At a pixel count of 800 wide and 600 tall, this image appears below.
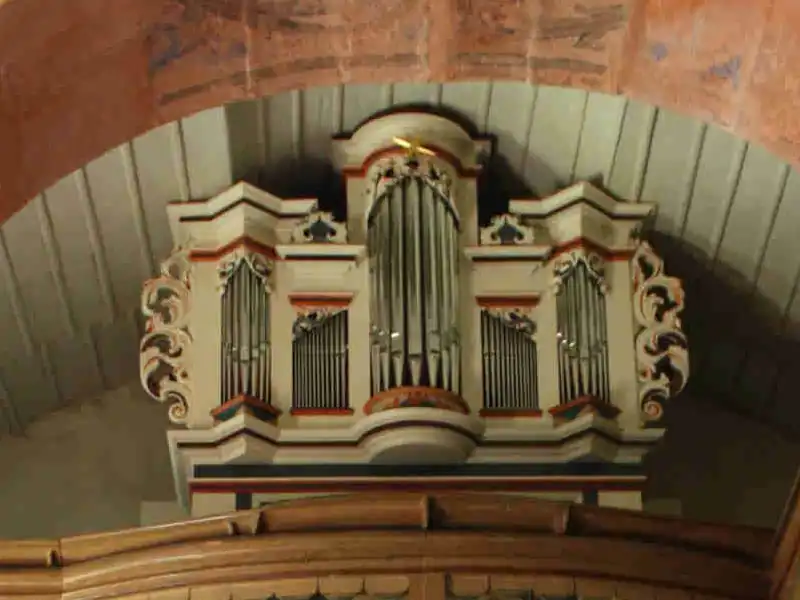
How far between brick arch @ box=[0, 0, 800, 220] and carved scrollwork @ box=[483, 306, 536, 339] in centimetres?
200

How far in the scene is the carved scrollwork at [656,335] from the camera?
679cm

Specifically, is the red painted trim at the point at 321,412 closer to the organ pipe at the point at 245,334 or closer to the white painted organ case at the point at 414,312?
the white painted organ case at the point at 414,312

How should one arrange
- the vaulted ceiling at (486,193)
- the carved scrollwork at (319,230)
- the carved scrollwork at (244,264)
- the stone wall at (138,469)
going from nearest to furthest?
the vaulted ceiling at (486,193) → the carved scrollwork at (244,264) → the carved scrollwork at (319,230) → the stone wall at (138,469)

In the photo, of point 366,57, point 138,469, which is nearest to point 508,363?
point 138,469

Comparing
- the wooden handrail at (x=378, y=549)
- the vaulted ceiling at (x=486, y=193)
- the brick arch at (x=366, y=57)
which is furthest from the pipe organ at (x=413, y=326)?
the brick arch at (x=366, y=57)

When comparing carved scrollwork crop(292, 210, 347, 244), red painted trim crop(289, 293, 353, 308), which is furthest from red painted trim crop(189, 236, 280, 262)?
red painted trim crop(289, 293, 353, 308)

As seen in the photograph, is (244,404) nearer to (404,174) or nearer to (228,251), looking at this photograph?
(228,251)

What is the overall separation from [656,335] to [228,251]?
67.5 inches

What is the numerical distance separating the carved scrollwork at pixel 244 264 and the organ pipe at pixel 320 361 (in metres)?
0.23

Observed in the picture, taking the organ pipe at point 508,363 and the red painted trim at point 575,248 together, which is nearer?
the organ pipe at point 508,363

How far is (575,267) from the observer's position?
273 inches

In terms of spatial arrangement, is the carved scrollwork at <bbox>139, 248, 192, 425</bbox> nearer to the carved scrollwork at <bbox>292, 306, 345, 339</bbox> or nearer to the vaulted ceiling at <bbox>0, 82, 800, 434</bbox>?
the vaulted ceiling at <bbox>0, 82, 800, 434</bbox>

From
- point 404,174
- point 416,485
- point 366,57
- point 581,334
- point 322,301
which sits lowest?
point 416,485

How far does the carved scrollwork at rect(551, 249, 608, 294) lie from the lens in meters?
6.90
